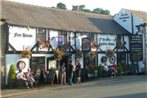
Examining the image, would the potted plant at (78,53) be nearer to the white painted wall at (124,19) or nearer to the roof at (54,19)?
the roof at (54,19)

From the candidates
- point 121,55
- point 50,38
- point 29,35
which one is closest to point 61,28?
point 50,38

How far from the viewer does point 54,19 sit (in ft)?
99.6

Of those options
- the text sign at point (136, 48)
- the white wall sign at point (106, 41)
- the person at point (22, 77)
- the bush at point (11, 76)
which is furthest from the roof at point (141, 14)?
the bush at point (11, 76)

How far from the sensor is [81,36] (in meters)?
30.8

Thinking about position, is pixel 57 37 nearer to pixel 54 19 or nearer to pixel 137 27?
pixel 54 19

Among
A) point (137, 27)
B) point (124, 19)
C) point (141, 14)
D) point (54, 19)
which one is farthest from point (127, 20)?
point (54, 19)

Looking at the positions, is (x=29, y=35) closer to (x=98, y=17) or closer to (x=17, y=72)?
(x=17, y=72)

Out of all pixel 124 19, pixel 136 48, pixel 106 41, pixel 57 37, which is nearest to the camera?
pixel 57 37

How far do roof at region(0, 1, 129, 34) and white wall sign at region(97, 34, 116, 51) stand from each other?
0.54 m

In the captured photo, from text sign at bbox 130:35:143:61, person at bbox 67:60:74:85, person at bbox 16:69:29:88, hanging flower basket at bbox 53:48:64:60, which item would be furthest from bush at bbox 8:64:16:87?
text sign at bbox 130:35:143:61

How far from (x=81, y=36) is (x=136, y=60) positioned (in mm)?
7896

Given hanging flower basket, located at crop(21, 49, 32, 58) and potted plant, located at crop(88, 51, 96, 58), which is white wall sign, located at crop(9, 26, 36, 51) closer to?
hanging flower basket, located at crop(21, 49, 32, 58)

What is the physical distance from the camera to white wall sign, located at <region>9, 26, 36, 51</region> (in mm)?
24875

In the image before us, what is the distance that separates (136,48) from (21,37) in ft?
47.3
